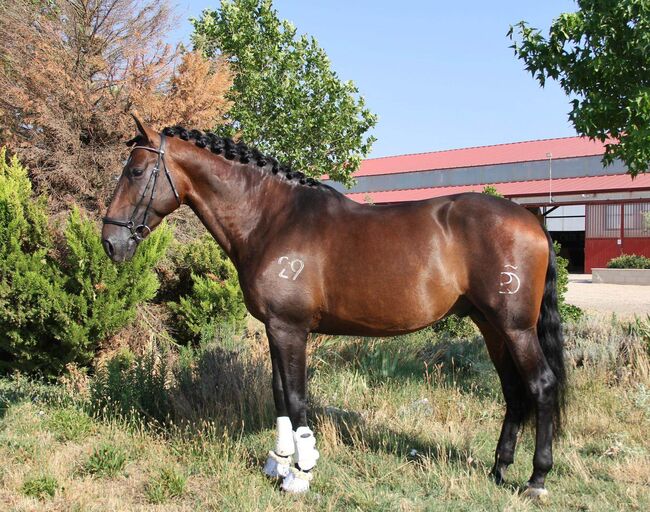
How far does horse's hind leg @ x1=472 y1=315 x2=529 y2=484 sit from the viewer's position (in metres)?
4.11

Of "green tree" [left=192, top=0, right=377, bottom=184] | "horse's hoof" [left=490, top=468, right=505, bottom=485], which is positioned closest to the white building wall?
"green tree" [left=192, top=0, right=377, bottom=184]

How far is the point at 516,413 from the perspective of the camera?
4203mm

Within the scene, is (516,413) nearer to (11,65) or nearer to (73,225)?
(73,225)

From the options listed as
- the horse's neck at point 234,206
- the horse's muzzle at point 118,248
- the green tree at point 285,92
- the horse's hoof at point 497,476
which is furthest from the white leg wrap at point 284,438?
the green tree at point 285,92

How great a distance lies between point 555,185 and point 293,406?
30.0 meters

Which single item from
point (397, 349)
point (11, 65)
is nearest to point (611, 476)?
point (397, 349)

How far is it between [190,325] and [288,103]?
10.7m

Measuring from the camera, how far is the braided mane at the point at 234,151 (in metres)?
4.19

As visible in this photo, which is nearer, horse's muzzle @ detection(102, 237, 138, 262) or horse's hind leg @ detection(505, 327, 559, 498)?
horse's hind leg @ detection(505, 327, 559, 498)

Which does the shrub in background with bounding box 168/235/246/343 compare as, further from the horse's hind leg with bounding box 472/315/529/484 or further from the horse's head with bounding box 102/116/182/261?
the horse's hind leg with bounding box 472/315/529/484

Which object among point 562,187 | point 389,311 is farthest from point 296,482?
point 562,187

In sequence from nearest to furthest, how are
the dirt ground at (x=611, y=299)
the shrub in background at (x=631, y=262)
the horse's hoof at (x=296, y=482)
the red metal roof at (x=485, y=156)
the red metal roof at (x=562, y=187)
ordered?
the horse's hoof at (x=296, y=482) < the dirt ground at (x=611, y=299) < the shrub in background at (x=631, y=262) < the red metal roof at (x=562, y=187) < the red metal roof at (x=485, y=156)

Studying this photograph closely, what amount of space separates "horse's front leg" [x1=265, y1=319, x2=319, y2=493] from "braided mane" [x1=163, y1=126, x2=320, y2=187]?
1.06 m

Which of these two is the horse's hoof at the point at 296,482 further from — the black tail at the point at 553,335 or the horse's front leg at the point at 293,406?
the black tail at the point at 553,335
